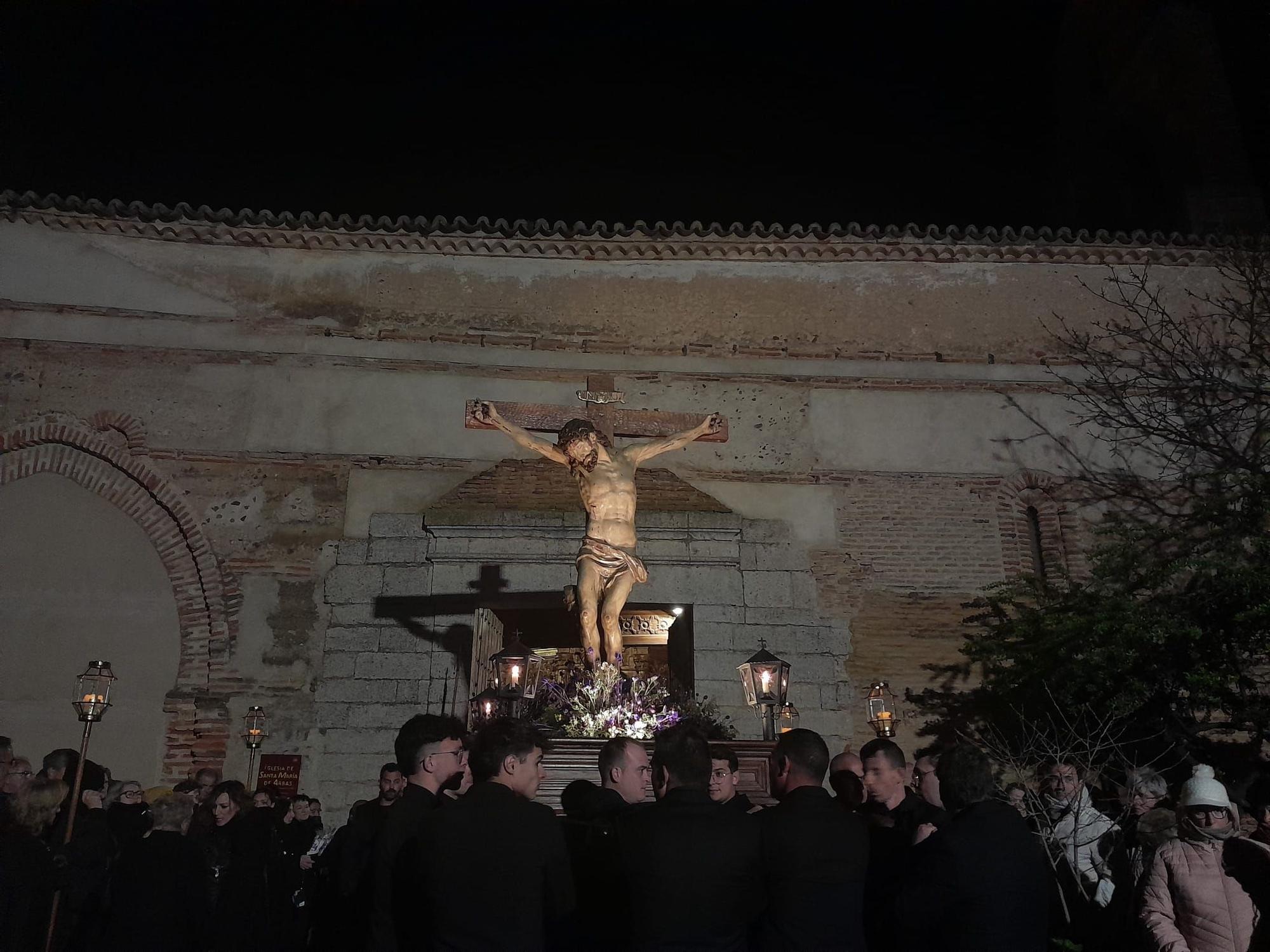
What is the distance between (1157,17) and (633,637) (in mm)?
14935

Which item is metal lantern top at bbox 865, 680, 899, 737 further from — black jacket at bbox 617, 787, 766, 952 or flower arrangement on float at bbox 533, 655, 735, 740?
black jacket at bbox 617, 787, 766, 952

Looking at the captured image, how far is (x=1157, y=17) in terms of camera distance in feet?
58.6

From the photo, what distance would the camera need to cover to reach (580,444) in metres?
7.98

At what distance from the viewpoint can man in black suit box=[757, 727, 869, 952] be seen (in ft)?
11.5

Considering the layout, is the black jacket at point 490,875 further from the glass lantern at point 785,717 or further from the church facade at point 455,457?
the church facade at point 455,457

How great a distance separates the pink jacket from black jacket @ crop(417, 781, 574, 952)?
2.29 metres

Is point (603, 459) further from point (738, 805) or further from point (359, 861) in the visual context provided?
point (738, 805)

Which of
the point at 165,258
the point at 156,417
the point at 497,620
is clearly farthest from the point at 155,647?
the point at 165,258

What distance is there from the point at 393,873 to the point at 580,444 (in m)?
4.45

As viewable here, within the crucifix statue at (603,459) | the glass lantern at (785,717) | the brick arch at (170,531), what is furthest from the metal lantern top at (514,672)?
the brick arch at (170,531)

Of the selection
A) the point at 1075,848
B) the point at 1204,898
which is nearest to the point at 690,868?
the point at 1204,898

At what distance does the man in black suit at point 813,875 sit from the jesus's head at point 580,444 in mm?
4607

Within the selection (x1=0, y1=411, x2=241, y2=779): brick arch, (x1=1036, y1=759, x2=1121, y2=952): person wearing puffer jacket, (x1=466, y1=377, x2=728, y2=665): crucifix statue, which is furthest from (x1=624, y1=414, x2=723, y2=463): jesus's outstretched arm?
(x1=0, y1=411, x2=241, y2=779): brick arch

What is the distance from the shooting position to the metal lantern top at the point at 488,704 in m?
7.05
